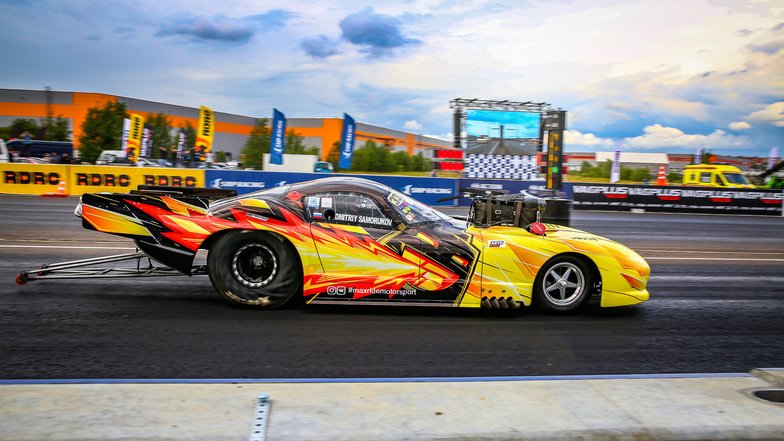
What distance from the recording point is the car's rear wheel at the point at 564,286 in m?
5.33

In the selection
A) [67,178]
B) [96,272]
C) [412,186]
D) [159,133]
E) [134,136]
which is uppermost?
[159,133]

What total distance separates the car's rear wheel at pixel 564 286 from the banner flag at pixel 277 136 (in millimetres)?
28843

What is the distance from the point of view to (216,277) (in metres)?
5.26

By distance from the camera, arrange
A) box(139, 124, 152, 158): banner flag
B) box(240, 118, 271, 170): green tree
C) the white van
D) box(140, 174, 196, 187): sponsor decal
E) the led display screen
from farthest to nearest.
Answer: box(240, 118, 271, 170): green tree, box(139, 124, 152, 158): banner flag, the white van, the led display screen, box(140, 174, 196, 187): sponsor decal

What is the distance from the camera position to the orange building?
56.1 m

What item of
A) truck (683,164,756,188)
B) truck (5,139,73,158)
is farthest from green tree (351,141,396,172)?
truck (683,164,756,188)

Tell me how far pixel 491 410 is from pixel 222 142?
236 feet

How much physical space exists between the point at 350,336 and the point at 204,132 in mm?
30025

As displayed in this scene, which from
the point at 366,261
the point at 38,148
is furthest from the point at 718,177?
the point at 38,148

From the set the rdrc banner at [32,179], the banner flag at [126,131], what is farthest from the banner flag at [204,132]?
the rdrc banner at [32,179]

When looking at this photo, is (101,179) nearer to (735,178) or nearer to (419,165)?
(735,178)

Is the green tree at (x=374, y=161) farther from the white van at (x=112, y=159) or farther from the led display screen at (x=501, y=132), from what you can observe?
the led display screen at (x=501, y=132)

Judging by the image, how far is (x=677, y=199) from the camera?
2130 cm

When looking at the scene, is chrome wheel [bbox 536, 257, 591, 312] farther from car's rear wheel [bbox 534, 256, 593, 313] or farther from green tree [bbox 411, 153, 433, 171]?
green tree [bbox 411, 153, 433, 171]
